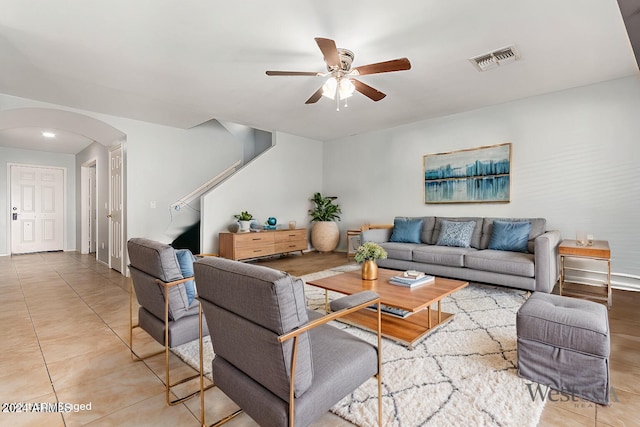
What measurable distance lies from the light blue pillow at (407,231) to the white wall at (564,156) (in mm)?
624

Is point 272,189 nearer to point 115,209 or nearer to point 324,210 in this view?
point 324,210

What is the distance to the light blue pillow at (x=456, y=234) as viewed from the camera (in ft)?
14.2

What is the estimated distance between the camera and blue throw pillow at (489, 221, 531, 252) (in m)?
3.87

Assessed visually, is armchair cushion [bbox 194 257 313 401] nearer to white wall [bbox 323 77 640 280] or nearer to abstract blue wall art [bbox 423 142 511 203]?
white wall [bbox 323 77 640 280]

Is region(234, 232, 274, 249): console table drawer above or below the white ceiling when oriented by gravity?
below

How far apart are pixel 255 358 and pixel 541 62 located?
4.02 metres

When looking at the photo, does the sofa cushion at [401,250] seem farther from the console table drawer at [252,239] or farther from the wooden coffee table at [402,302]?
the console table drawer at [252,239]

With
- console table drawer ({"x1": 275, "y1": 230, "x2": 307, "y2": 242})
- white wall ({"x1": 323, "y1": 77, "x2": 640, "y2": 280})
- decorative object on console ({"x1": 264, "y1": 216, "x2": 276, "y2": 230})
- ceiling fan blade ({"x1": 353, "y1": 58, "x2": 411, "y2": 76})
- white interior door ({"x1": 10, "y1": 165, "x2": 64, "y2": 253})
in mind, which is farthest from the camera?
white interior door ({"x1": 10, "y1": 165, "x2": 64, "y2": 253})

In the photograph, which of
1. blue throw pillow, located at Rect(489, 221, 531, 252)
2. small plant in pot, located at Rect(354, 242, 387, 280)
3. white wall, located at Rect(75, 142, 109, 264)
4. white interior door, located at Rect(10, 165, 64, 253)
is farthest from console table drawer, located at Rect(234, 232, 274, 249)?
white interior door, located at Rect(10, 165, 64, 253)

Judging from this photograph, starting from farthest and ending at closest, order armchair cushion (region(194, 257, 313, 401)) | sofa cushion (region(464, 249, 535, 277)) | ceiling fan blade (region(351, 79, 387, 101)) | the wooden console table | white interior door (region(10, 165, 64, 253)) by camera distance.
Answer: white interior door (region(10, 165, 64, 253))
the wooden console table
sofa cushion (region(464, 249, 535, 277))
ceiling fan blade (region(351, 79, 387, 101))
armchair cushion (region(194, 257, 313, 401))

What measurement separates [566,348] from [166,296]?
7.55 ft

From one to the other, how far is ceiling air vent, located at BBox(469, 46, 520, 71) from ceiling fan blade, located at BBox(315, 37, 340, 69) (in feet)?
5.17

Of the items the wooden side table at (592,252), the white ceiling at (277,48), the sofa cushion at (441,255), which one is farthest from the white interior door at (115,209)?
the wooden side table at (592,252)

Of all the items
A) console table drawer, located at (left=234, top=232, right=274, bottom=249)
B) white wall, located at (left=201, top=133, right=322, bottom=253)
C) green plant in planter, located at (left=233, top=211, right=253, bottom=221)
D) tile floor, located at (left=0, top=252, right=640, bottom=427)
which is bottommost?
tile floor, located at (left=0, top=252, right=640, bottom=427)
